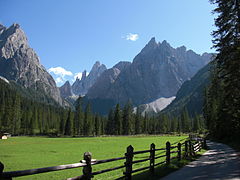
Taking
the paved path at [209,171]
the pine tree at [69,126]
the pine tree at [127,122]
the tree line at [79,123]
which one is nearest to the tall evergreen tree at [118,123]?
the tree line at [79,123]

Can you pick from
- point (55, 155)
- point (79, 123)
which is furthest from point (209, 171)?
point (79, 123)

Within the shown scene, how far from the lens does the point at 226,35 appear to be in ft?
72.0

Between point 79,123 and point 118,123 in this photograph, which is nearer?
point 118,123

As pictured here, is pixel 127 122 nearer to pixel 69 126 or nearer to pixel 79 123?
pixel 79 123

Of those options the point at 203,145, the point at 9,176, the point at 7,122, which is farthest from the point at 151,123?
the point at 9,176

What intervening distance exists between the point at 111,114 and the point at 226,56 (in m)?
115

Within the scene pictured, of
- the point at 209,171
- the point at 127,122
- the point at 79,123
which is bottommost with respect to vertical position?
the point at 209,171

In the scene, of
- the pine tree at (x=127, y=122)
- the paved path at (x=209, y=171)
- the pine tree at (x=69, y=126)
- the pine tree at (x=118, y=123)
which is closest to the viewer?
the paved path at (x=209, y=171)

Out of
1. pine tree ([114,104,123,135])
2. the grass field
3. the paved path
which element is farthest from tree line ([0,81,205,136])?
the paved path

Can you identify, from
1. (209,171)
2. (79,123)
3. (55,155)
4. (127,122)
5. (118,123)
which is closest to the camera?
(209,171)

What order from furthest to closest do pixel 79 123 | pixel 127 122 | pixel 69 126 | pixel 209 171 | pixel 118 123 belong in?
pixel 127 122 → pixel 79 123 → pixel 118 123 → pixel 69 126 → pixel 209 171

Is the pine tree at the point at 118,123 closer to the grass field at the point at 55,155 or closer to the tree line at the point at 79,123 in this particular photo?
the tree line at the point at 79,123

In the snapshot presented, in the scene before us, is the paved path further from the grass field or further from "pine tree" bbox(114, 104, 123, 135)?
"pine tree" bbox(114, 104, 123, 135)

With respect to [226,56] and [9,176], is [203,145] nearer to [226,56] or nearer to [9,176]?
[226,56]
